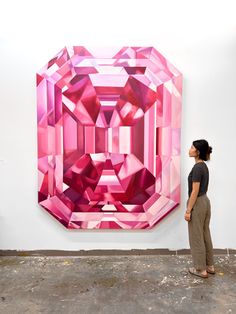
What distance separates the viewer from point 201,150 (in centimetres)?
242

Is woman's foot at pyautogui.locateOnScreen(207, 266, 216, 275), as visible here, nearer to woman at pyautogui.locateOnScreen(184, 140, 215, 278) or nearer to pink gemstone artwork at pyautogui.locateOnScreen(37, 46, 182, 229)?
woman at pyautogui.locateOnScreen(184, 140, 215, 278)

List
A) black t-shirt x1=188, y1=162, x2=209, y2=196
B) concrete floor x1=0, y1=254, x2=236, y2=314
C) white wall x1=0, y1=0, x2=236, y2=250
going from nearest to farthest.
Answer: concrete floor x1=0, y1=254, x2=236, y2=314, black t-shirt x1=188, y1=162, x2=209, y2=196, white wall x1=0, y1=0, x2=236, y2=250

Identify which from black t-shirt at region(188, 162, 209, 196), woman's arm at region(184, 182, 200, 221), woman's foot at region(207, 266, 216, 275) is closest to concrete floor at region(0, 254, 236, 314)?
woman's foot at region(207, 266, 216, 275)

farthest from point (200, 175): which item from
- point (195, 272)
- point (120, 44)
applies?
point (120, 44)

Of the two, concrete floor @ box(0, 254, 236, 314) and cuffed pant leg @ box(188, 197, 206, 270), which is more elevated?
cuffed pant leg @ box(188, 197, 206, 270)

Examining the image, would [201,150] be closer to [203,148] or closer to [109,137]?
[203,148]

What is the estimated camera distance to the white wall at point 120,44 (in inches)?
109

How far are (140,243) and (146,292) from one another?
71 centimetres

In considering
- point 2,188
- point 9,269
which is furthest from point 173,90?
point 9,269

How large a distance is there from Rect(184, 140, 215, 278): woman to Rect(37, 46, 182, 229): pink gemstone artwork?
42 cm

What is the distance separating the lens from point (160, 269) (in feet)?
8.70

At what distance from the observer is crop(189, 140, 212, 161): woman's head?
7.89ft

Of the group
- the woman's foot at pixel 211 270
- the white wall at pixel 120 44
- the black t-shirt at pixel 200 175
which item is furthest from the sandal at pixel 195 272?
the black t-shirt at pixel 200 175

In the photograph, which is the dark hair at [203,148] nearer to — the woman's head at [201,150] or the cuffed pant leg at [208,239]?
the woman's head at [201,150]
